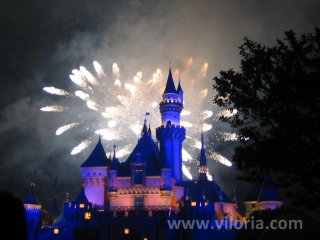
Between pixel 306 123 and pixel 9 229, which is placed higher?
pixel 306 123

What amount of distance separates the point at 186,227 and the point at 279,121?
3620cm

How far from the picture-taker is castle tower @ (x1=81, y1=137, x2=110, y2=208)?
59.8 meters

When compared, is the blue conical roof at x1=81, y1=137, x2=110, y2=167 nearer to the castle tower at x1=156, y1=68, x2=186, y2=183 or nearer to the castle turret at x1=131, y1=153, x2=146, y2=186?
the castle turret at x1=131, y1=153, x2=146, y2=186

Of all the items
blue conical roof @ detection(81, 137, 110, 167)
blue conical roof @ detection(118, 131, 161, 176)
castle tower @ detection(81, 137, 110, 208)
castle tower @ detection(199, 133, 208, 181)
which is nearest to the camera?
blue conical roof @ detection(118, 131, 161, 176)

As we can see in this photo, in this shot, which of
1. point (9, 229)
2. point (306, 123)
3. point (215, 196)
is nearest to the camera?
point (9, 229)

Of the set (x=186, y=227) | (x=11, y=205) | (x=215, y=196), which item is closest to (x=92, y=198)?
(x=186, y=227)

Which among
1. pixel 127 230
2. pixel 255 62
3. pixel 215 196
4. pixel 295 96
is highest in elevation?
pixel 255 62

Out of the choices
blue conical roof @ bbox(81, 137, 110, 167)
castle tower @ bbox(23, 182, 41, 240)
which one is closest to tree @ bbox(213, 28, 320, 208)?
Answer: blue conical roof @ bbox(81, 137, 110, 167)

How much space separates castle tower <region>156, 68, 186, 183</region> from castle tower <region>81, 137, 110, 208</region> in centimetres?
874

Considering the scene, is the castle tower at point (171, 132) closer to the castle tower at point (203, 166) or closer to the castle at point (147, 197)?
the castle at point (147, 197)

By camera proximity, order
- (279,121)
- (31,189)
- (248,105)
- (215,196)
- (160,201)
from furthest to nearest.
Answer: (31,189) → (215,196) → (160,201) → (248,105) → (279,121)

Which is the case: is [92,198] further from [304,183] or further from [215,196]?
[304,183]

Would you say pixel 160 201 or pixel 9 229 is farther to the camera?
pixel 160 201

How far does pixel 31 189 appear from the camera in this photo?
71938mm
